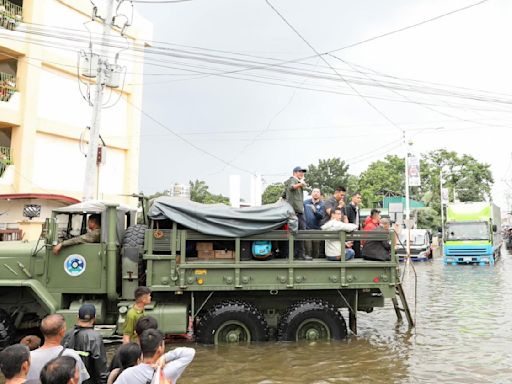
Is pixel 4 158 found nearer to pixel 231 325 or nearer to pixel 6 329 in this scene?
pixel 6 329

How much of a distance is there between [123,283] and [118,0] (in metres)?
10.6

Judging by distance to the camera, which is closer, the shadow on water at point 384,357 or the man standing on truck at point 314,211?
the shadow on water at point 384,357

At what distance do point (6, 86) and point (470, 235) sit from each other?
22.3 meters

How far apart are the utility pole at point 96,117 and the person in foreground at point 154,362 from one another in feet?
33.7

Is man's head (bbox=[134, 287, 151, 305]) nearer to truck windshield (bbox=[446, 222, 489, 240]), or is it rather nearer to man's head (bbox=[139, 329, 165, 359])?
man's head (bbox=[139, 329, 165, 359])

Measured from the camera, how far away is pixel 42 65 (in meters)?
18.8

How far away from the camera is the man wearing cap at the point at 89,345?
4.05 m

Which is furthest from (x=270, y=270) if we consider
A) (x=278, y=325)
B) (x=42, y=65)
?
(x=42, y=65)

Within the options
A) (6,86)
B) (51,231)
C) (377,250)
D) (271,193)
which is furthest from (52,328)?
(271,193)

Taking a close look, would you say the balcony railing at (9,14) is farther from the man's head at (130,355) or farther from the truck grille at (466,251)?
the truck grille at (466,251)

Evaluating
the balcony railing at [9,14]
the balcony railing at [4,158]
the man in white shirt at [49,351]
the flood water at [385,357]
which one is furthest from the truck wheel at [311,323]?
the balcony railing at [9,14]

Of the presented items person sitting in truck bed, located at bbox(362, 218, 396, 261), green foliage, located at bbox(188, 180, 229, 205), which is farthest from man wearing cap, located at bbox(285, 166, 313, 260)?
green foliage, located at bbox(188, 180, 229, 205)

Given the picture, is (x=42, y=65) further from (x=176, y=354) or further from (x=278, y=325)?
(x=176, y=354)

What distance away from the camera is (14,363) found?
2.90m
